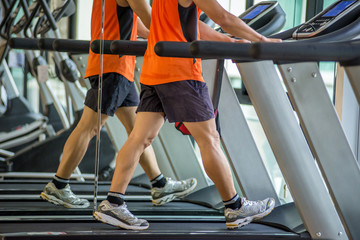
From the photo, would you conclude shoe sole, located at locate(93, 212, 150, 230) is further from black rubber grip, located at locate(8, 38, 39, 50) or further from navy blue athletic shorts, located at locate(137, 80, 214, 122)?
black rubber grip, located at locate(8, 38, 39, 50)

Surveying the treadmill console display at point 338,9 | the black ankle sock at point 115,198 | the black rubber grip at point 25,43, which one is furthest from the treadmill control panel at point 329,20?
the black rubber grip at point 25,43

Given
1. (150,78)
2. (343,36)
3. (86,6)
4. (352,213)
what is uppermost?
(86,6)

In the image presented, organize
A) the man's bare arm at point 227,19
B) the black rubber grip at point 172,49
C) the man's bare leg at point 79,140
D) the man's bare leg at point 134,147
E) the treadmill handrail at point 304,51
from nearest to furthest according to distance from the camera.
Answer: the treadmill handrail at point 304,51 < the black rubber grip at point 172,49 < the man's bare arm at point 227,19 < the man's bare leg at point 134,147 < the man's bare leg at point 79,140

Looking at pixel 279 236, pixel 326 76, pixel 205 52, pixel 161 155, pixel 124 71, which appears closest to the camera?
pixel 205 52

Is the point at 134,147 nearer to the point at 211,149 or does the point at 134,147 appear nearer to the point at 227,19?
the point at 211,149

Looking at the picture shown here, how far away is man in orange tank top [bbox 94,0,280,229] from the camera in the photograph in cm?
259

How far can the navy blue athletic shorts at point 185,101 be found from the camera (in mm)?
2590

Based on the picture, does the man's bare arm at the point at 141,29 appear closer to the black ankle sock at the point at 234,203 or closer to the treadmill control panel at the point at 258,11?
the treadmill control panel at the point at 258,11

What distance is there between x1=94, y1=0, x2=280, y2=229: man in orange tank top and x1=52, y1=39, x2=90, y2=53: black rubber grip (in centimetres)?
50

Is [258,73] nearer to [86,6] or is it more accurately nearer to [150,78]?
[150,78]

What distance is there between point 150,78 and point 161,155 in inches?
61.4

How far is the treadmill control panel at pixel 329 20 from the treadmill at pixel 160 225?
37.6 inches

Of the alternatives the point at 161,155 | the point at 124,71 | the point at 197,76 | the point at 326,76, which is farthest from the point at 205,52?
the point at 161,155

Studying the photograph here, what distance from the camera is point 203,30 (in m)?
2.73
